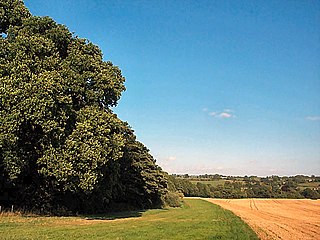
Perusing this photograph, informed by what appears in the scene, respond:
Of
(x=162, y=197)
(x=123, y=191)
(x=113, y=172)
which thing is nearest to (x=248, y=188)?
(x=162, y=197)

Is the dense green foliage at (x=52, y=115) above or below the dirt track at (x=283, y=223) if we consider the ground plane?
above

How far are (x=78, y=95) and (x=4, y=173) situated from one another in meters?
9.25

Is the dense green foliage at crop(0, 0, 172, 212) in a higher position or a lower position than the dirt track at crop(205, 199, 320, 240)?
higher

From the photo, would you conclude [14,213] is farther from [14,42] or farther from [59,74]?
[14,42]

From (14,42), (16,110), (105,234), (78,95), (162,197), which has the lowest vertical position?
(105,234)

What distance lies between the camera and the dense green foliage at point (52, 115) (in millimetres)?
27219

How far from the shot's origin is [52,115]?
2820cm

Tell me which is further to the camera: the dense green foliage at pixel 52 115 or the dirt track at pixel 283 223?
the dense green foliage at pixel 52 115

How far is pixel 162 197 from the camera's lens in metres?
63.6

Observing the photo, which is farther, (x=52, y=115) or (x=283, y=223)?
Answer: (x=283, y=223)

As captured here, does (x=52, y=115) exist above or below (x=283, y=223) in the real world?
above

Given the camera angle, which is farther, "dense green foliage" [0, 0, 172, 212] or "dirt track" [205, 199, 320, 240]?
"dense green foliage" [0, 0, 172, 212]

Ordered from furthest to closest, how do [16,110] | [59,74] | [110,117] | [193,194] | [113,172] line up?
1. [193,194]
2. [113,172]
3. [110,117]
4. [59,74]
5. [16,110]

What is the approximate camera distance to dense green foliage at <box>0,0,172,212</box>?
1072 inches
